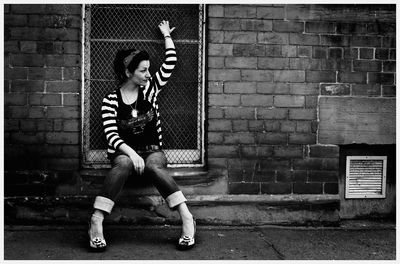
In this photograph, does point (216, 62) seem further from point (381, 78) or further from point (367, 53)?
point (381, 78)

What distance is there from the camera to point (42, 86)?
4.07 m

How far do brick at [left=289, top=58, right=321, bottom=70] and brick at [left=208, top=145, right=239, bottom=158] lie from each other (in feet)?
3.16

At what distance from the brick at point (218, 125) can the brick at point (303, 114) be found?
61 centimetres

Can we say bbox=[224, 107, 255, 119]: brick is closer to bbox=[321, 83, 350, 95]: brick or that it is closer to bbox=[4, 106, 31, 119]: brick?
bbox=[321, 83, 350, 95]: brick

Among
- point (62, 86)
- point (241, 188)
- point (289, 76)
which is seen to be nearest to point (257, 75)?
point (289, 76)

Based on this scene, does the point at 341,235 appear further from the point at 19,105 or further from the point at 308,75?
the point at 19,105

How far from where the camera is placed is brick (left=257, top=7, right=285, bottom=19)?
13.7ft

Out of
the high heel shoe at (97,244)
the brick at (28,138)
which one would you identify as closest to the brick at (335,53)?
the high heel shoe at (97,244)

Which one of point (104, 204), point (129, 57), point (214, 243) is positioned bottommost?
point (214, 243)

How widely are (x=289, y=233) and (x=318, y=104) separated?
1255 millimetres

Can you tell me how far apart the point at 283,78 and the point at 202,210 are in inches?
58.3

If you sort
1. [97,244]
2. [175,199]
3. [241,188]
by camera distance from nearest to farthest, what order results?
[97,244], [175,199], [241,188]

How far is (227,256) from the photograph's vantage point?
3477mm

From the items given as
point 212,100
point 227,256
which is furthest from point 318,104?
point 227,256
